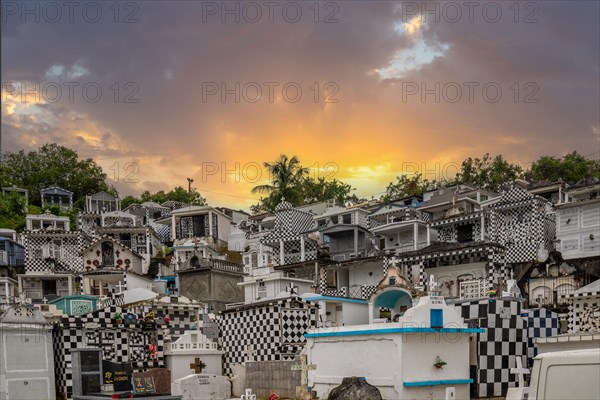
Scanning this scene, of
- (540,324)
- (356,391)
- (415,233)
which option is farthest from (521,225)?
(356,391)

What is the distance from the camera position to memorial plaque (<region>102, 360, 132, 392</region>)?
778 inches

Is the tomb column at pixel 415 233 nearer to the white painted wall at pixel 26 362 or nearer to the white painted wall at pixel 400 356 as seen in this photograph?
the white painted wall at pixel 400 356

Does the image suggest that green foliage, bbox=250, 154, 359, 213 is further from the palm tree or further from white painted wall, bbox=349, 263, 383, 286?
white painted wall, bbox=349, 263, 383, 286

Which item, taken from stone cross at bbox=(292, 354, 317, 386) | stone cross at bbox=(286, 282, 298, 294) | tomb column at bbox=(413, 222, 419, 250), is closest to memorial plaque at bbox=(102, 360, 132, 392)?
stone cross at bbox=(292, 354, 317, 386)

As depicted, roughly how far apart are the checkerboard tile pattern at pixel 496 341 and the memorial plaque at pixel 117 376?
35.2ft

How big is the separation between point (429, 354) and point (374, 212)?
39385 millimetres

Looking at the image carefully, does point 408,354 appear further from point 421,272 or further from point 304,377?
point 421,272

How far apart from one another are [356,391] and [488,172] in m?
55.8

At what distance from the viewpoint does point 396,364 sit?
1641cm

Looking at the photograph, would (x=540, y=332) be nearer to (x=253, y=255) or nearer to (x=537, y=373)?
(x=537, y=373)

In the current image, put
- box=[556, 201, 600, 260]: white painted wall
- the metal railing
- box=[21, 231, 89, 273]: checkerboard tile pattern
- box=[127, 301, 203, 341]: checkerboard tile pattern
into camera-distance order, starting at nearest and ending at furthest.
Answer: the metal railing < box=[127, 301, 203, 341]: checkerboard tile pattern < box=[556, 201, 600, 260]: white painted wall < box=[21, 231, 89, 273]: checkerboard tile pattern

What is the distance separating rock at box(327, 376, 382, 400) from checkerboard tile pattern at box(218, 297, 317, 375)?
7.61 m

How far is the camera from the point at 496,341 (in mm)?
18859

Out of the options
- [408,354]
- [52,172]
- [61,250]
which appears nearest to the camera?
[408,354]
